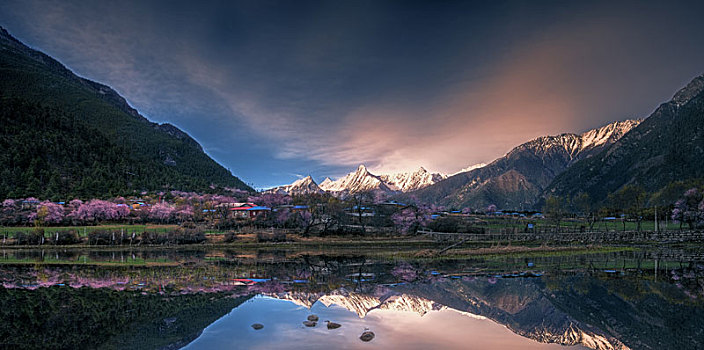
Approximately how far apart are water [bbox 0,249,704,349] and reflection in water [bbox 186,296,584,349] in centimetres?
5

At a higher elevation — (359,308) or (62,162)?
(62,162)

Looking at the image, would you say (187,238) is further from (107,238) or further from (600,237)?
(600,237)

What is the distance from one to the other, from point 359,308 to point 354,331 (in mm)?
4678

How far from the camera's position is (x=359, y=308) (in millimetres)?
20516

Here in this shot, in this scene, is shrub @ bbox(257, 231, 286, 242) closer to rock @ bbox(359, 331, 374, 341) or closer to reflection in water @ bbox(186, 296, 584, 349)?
reflection in water @ bbox(186, 296, 584, 349)

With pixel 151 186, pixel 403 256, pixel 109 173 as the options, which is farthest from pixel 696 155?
pixel 109 173

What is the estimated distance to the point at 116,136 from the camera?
19500cm

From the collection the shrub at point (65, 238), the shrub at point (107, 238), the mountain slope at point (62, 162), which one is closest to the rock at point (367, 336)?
the shrub at point (107, 238)

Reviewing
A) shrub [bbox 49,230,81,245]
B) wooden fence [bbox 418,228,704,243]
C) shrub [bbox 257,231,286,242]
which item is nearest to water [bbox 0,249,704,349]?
wooden fence [bbox 418,228,704,243]

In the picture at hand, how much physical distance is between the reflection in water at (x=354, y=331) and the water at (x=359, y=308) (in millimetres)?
55

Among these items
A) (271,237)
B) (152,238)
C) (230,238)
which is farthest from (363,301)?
(152,238)

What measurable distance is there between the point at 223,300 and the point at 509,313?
16571 mm

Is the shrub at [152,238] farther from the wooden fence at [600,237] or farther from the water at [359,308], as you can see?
the wooden fence at [600,237]

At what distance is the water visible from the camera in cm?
1489
